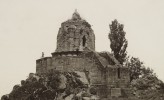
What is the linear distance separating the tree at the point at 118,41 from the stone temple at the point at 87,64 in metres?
3.87

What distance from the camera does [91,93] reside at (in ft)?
127

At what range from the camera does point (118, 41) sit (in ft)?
157

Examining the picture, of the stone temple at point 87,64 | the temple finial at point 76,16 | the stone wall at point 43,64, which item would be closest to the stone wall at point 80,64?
the stone temple at point 87,64

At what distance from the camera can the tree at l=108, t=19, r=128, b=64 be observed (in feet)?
156

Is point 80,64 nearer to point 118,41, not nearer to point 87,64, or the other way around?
point 87,64

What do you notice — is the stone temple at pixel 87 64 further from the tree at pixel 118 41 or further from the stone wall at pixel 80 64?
the tree at pixel 118 41

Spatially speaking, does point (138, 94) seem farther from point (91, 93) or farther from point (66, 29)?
point (66, 29)

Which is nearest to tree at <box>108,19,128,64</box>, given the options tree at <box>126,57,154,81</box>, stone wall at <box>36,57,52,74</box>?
tree at <box>126,57,154,81</box>

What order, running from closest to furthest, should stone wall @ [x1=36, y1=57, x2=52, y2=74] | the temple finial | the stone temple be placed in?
the stone temple, stone wall @ [x1=36, y1=57, x2=52, y2=74], the temple finial

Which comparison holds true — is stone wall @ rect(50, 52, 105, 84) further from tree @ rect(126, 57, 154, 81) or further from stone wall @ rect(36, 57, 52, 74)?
tree @ rect(126, 57, 154, 81)

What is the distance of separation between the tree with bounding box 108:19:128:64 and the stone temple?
3875 millimetres

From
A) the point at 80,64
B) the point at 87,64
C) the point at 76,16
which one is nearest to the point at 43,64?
the point at 80,64

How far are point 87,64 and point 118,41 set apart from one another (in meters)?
8.74

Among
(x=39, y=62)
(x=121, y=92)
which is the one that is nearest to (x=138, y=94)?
(x=121, y=92)
